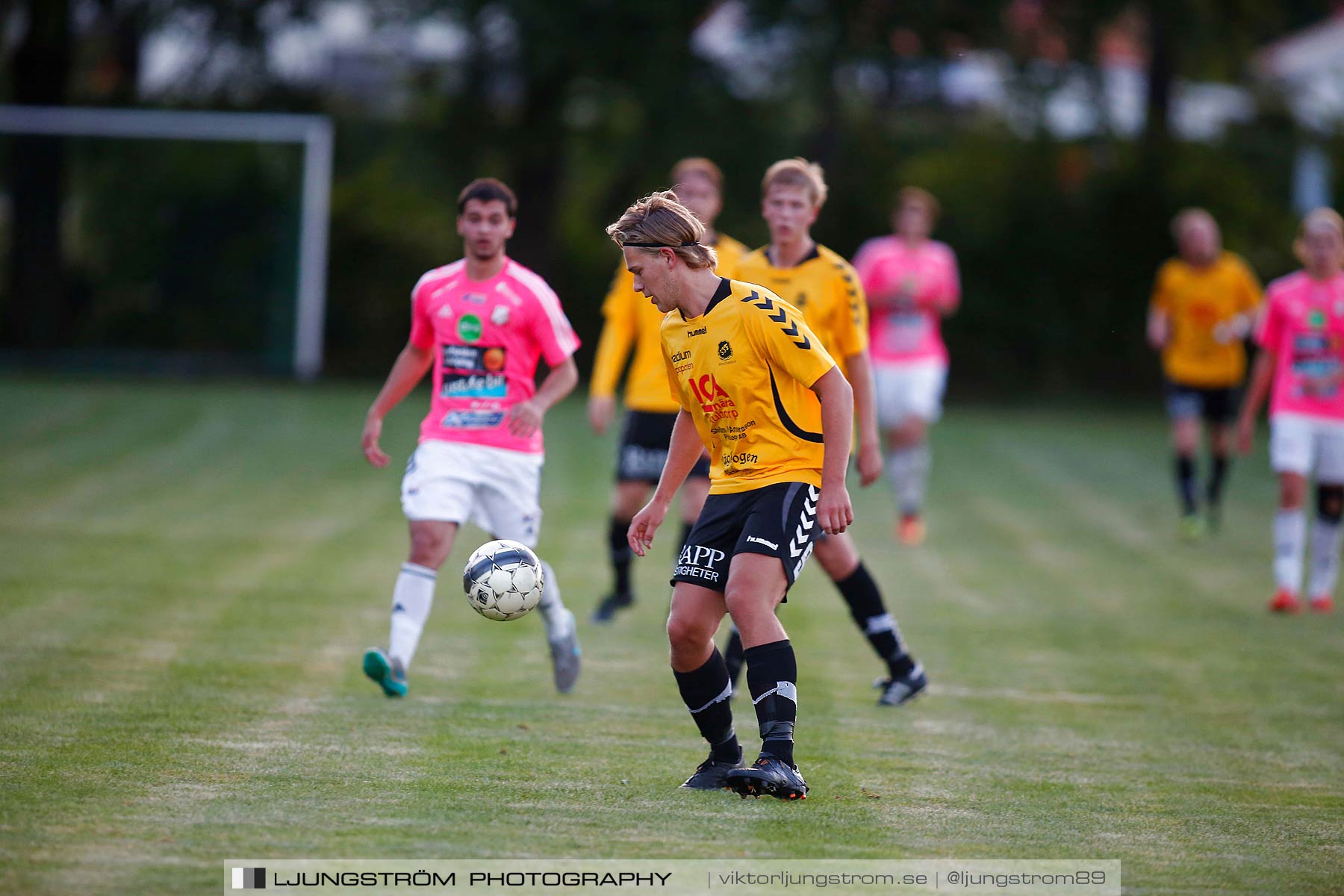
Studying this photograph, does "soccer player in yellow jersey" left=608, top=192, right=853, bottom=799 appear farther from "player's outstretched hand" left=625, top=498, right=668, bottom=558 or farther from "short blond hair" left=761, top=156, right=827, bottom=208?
"short blond hair" left=761, top=156, right=827, bottom=208

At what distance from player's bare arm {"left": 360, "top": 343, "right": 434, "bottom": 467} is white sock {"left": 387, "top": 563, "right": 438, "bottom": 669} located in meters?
0.52

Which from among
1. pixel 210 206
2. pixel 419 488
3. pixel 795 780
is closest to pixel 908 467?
pixel 419 488

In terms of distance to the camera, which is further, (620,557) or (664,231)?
(620,557)

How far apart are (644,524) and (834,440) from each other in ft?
2.33

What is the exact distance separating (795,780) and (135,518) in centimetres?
790

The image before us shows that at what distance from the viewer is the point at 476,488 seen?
21.3 feet

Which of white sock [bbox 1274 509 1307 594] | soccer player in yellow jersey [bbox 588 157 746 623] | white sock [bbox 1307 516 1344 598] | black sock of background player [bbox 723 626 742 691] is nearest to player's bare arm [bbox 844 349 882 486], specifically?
black sock of background player [bbox 723 626 742 691]

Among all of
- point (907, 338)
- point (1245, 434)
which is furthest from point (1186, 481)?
point (1245, 434)

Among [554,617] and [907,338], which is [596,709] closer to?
[554,617]

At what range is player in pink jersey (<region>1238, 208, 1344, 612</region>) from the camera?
30.2ft

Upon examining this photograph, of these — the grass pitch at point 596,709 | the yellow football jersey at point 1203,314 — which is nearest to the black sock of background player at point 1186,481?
the grass pitch at point 596,709

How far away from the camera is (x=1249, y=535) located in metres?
12.6

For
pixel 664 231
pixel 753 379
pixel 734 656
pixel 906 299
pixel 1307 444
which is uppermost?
pixel 664 231

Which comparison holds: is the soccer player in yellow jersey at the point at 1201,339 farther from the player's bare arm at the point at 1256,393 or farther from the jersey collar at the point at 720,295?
the jersey collar at the point at 720,295
